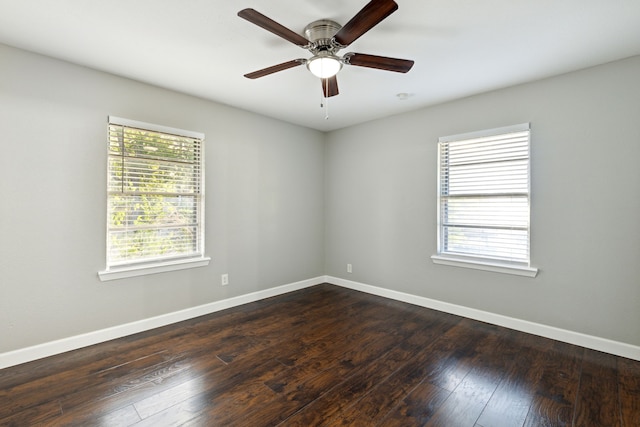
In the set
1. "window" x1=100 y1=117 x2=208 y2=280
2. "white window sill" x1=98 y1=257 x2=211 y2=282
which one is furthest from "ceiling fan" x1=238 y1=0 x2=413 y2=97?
"white window sill" x1=98 y1=257 x2=211 y2=282

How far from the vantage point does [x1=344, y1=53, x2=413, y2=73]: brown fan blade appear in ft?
6.82

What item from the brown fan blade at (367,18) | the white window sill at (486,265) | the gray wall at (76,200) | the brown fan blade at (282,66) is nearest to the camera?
the brown fan blade at (367,18)

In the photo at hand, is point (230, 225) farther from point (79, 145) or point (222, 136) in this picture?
point (79, 145)

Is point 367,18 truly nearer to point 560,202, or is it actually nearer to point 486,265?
point 560,202

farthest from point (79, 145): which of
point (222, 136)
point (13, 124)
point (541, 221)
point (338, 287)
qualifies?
point (541, 221)

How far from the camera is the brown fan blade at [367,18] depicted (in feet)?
5.04

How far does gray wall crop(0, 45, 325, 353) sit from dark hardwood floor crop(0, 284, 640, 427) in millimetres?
375

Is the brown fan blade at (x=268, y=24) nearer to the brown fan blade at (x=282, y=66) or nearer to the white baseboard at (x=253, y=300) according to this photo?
the brown fan blade at (x=282, y=66)

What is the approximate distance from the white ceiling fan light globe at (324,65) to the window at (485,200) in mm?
1977

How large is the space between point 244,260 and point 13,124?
251 centimetres

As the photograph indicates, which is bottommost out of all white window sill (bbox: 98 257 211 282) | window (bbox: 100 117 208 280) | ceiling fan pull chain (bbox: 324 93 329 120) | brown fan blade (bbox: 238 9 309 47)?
white window sill (bbox: 98 257 211 282)

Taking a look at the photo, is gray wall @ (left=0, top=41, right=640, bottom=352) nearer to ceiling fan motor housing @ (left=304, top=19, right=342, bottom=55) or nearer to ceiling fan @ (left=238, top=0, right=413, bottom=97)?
ceiling fan @ (left=238, top=0, right=413, bottom=97)

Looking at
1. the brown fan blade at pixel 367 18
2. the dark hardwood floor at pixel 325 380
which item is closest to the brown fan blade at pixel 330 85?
the brown fan blade at pixel 367 18

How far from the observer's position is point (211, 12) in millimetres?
1982
